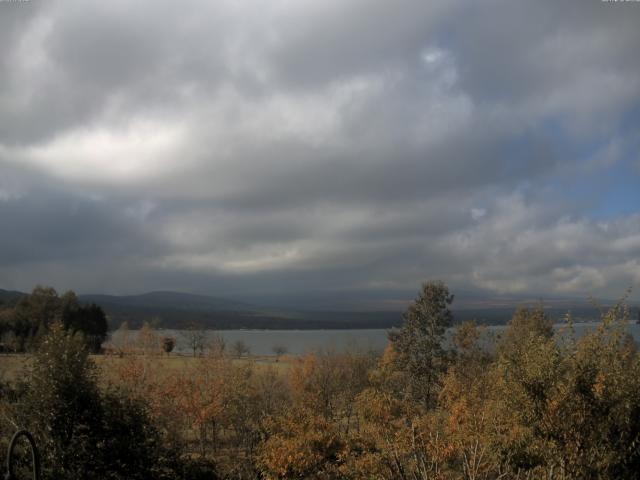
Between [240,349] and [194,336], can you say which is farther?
[194,336]

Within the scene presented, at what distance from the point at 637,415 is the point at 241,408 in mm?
26746

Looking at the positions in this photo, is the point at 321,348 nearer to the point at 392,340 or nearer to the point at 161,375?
the point at 392,340

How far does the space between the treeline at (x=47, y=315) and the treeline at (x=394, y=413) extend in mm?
46956

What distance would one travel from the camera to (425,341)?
47469 mm

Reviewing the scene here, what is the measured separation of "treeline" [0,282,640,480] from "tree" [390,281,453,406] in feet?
0.33

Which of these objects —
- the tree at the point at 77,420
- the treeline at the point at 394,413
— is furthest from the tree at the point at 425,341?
the tree at the point at 77,420

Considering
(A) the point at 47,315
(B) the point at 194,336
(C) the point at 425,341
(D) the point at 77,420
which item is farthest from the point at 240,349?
(D) the point at 77,420

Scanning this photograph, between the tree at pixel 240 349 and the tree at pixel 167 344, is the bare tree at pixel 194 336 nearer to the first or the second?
the tree at pixel 167 344

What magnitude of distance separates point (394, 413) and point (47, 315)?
80442mm

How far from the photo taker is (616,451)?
1318 centimetres

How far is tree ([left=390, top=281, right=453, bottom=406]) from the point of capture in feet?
151

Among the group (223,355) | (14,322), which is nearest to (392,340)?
(223,355)

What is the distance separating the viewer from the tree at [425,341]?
151 ft

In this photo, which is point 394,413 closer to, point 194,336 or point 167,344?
point 167,344
